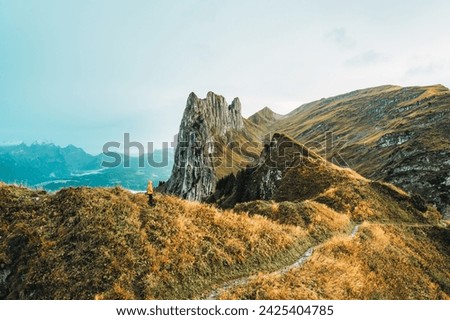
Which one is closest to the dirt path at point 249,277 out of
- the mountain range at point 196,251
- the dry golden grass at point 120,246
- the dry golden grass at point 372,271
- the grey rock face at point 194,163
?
the mountain range at point 196,251

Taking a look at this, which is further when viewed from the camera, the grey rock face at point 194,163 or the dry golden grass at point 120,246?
the grey rock face at point 194,163

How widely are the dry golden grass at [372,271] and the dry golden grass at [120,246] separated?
248cm

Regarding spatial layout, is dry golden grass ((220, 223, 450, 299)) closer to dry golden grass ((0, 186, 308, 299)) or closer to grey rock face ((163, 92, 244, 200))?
dry golden grass ((0, 186, 308, 299))

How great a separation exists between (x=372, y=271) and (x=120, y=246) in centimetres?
1831

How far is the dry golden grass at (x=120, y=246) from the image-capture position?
Result: 51.4ft

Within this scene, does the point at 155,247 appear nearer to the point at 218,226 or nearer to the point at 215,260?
the point at 215,260

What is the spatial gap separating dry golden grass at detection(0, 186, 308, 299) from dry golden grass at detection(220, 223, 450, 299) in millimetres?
2482

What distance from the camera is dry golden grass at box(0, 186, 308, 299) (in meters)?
15.7

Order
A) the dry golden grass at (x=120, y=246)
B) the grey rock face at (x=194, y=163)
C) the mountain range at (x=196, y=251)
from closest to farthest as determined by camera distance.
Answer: the dry golden grass at (x=120, y=246), the mountain range at (x=196, y=251), the grey rock face at (x=194, y=163)

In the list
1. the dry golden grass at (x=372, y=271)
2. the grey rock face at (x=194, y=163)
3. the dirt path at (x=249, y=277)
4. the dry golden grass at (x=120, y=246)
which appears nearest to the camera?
the dry golden grass at (x=120, y=246)

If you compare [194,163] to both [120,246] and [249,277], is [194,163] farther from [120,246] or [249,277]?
[120,246]

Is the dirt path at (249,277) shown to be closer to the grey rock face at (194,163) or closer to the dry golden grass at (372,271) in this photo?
the dry golden grass at (372,271)

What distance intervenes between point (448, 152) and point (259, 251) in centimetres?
12077
